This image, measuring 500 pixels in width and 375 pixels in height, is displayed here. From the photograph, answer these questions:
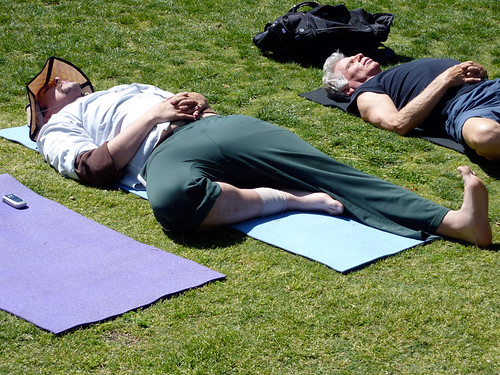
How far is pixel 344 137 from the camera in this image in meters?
6.42

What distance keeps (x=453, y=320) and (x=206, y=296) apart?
4.44 ft

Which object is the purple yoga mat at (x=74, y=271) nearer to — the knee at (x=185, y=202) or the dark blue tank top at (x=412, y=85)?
the knee at (x=185, y=202)

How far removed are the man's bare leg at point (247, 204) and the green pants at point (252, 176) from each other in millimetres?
56

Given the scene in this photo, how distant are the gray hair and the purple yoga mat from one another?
3515 millimetres

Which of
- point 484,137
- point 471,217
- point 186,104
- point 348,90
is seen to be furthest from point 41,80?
point 484,137

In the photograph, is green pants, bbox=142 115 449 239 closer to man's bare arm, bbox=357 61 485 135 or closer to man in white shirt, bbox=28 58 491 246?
man in white shirt, bbox=28 58 491 246

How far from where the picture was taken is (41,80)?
565 cm

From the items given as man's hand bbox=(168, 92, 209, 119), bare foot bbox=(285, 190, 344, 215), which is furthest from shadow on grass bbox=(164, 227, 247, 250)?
man's hand bbox=(168, 92, 209, 119)

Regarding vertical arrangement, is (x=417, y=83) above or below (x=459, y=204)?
above

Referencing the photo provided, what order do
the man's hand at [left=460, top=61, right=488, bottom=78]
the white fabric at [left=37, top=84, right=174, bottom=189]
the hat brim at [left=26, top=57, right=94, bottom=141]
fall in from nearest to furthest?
the white fabric at [left=37, top=84, right=174, bottom=189]
the hat brim at [left=26, top=57, right=94, bottom=141]
the man's hand at [left=460, top=61, right=488, bottom=78]

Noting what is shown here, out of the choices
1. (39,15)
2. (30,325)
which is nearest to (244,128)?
(30,325)

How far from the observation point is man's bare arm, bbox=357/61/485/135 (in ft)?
20.9

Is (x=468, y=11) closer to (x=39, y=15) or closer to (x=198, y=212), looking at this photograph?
(x=39, y=15)

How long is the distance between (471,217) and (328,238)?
0.93 metres
